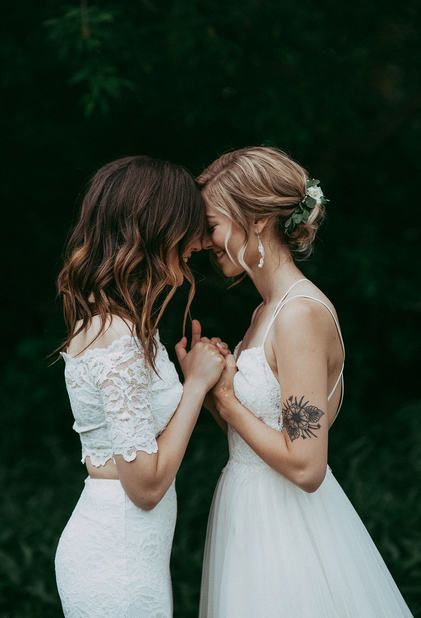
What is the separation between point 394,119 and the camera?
6.54 meters

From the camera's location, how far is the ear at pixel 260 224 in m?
3.12

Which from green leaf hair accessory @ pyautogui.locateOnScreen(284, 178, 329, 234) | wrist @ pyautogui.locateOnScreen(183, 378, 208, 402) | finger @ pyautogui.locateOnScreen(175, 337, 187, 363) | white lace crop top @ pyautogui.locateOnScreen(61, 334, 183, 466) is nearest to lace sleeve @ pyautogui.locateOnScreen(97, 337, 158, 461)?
white lace crop top @ pyautogui.locateOnScreen(61, 334, 183, 466)

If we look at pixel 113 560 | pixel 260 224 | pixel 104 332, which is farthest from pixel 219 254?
pixel 113 560

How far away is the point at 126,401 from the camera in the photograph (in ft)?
8.62

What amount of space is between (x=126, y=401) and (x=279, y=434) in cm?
57

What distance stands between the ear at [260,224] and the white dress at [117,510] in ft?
2.00

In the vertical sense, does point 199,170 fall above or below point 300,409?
below

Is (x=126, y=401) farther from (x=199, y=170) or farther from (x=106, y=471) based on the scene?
(x=199, y=170)

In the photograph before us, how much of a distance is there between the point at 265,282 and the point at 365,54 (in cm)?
312

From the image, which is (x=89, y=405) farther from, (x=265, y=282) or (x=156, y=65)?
(x=156, y=65)

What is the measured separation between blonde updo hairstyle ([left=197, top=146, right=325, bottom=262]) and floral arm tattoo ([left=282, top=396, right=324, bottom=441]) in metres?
0.61

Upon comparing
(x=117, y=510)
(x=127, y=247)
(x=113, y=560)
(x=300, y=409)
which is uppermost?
(x=127, y=247)

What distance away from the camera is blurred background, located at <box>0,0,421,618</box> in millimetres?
5016

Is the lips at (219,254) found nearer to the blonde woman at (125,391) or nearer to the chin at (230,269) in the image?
the chin at (230,269)
